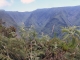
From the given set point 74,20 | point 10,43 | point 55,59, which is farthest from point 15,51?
point 74,20

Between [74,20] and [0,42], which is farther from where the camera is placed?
[74,20]

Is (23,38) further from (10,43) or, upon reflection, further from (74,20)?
(74,20)

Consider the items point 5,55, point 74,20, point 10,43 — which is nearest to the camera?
point 5,55

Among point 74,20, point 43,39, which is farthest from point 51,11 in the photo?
point 43,39

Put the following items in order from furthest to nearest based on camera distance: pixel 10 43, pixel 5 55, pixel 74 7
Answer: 1. pixel 74 7
2. pixel 10 43
3. pixel 5 55

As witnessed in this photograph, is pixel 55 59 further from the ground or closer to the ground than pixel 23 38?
closer to the ground

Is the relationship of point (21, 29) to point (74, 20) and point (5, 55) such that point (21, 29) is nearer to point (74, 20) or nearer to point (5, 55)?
point (5, 55)
